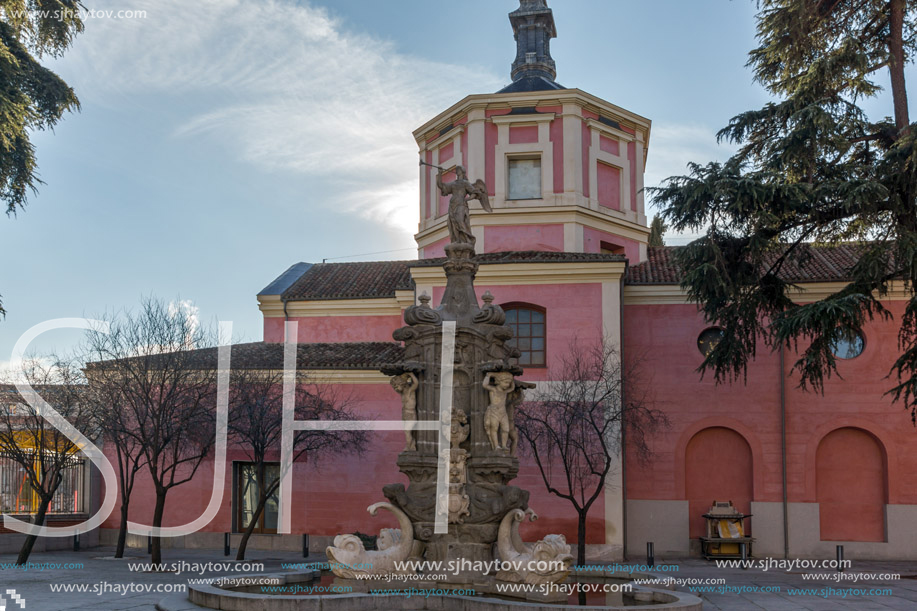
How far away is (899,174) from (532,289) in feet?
31.1

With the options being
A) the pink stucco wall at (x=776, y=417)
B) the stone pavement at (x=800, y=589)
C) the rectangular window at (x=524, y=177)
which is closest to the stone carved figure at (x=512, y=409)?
the stone pavement at (x=800, y=589)

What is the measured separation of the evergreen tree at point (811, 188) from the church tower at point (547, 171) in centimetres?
589

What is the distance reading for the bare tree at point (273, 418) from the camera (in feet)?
75.6

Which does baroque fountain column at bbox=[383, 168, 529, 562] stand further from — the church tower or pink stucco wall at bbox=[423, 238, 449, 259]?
pink stucco wall at bbox=[423, 238, 449, 259]

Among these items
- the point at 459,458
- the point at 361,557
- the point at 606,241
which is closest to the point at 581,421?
the point at 606,241

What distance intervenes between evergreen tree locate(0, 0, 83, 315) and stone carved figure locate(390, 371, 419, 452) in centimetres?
900

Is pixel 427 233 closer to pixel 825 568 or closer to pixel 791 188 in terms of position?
pixel 791 188

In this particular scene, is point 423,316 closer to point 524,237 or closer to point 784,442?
point 524,237

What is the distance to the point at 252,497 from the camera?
26281mm

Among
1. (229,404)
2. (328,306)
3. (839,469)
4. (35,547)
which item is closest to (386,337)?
(328,306)

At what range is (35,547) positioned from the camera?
2334 centimetres

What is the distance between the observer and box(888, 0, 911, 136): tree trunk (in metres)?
20.7

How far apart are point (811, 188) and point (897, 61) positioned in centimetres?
412

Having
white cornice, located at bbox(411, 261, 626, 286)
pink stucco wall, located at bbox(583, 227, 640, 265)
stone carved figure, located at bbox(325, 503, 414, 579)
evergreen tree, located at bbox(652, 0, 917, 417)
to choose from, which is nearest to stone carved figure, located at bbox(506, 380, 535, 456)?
stone carved figure, located at bbox(325, 503, 414, 579)
